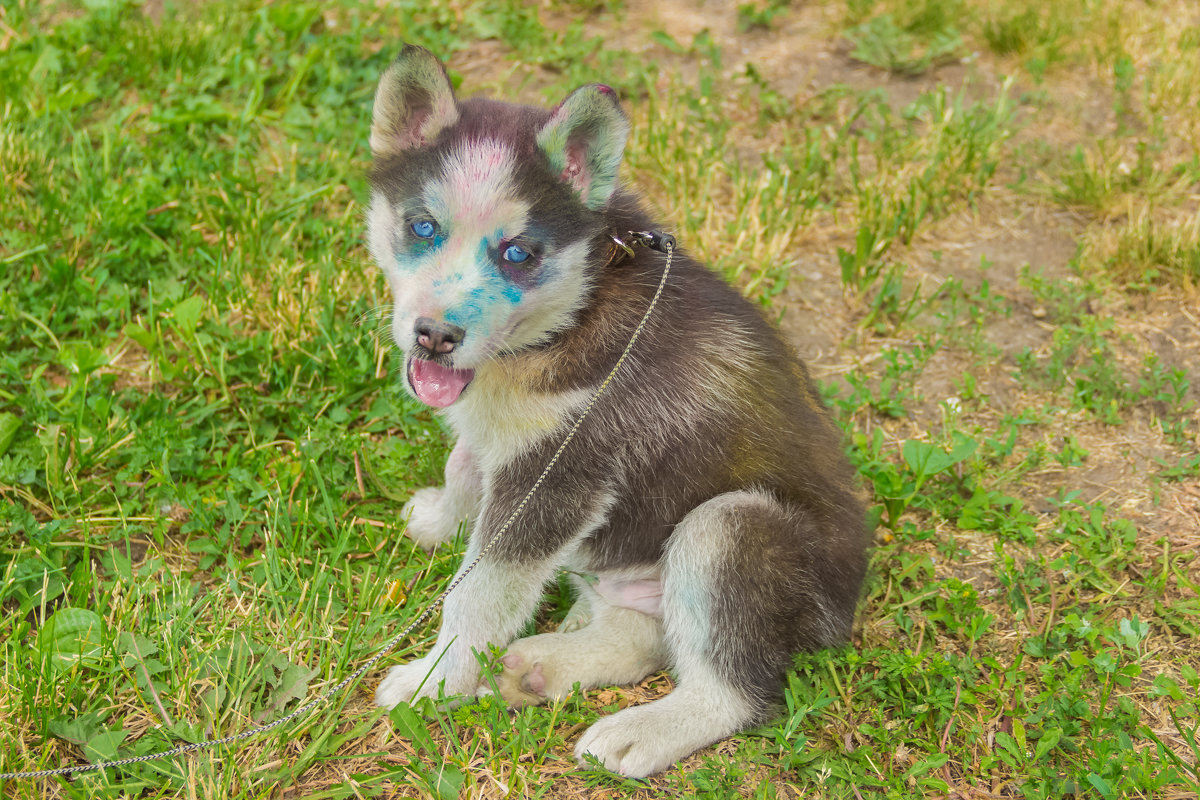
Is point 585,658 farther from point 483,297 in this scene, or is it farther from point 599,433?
point 483,297

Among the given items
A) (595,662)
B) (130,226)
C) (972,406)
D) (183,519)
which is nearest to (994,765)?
(595,662)

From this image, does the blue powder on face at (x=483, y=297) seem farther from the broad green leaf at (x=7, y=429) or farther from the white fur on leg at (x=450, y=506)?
the broad green leaf at (x=7, y=429)

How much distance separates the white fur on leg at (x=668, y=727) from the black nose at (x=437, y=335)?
4.10ft

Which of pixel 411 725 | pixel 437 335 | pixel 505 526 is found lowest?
pixel 411 725

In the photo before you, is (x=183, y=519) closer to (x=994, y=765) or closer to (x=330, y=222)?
(x=330, y=222)

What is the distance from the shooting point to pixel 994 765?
3.01 meters

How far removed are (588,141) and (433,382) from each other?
827 mm

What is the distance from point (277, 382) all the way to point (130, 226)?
1.22m

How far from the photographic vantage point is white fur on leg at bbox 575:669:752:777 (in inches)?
116

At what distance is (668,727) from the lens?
9.86ft

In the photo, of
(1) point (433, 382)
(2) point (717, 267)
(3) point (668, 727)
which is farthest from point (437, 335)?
(2) point (717, 267)

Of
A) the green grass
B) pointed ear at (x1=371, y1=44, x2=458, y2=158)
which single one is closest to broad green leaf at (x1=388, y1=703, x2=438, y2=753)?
the green grass

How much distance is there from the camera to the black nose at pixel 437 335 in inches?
104

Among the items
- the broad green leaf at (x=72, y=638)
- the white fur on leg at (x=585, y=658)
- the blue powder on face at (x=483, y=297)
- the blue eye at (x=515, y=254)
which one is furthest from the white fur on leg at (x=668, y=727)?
the broad green leaf at (x=72, y=638)
